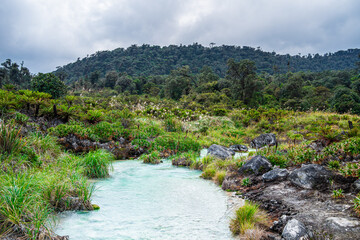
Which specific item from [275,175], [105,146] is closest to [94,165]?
[105,146]

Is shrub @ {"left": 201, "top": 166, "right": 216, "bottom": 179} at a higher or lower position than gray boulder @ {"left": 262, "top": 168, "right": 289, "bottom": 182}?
lower

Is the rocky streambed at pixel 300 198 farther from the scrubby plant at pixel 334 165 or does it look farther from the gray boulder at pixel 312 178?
the scrubby plant at pixel 334 165

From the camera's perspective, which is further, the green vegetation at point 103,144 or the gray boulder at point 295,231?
the green vegetation at point 103,144

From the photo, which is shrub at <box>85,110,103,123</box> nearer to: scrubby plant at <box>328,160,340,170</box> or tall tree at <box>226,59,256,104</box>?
scrubby plant at <box>328,160,340,170</box>

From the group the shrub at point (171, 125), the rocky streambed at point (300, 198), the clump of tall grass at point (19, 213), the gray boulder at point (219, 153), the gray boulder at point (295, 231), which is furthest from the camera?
the shrub at point (171, 125)

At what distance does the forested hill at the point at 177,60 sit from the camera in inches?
4180

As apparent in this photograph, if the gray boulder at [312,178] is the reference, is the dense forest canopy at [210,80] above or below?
above

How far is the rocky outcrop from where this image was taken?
33.1 ft

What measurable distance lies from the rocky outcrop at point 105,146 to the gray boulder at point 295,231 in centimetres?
857

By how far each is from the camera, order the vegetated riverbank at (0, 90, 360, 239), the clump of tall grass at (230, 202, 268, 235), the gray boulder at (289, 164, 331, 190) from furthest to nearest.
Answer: the gray boulder at (289, 164, 331, 190) → the clump of tall grass at (230, 202, 268, 235) → the vegetated riverbank at (0, 90, 360, 239)

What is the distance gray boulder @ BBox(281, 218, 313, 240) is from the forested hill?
9504 cm

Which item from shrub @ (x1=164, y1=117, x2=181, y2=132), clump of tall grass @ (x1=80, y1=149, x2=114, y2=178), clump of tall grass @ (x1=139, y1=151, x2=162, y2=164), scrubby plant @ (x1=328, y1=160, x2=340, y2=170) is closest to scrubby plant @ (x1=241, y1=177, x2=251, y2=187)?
scrubby plant @ (x1=328, y1=160, x2=340, y2=170)

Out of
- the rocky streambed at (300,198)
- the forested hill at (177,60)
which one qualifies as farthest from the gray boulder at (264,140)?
the forested hill at (177,60)

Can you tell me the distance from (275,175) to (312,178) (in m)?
1.02
